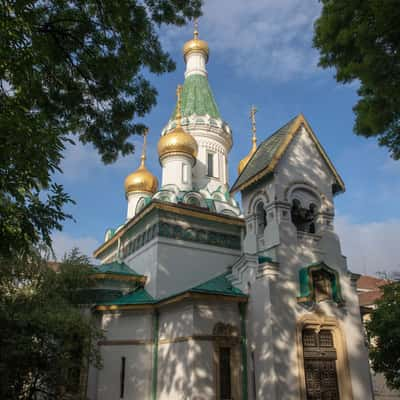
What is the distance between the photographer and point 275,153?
506 inches

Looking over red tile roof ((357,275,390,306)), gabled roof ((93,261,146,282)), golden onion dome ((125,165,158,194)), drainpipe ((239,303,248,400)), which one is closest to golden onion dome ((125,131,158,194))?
golden onion dome ((125,165,158,194))

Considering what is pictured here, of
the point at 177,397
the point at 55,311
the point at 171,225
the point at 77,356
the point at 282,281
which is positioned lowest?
the point at 177,397

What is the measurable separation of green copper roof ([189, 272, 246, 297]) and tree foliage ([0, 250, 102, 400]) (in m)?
3.02

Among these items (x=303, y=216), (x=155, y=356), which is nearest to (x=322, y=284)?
(x=303, y=216)

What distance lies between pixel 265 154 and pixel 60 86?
7.87 m

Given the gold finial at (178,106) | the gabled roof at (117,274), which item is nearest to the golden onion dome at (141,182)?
the gold finial at (178,106)

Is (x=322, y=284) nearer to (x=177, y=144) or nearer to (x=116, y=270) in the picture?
(x=116, y=270)

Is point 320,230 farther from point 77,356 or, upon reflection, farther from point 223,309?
point 77,356

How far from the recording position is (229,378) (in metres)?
11.1

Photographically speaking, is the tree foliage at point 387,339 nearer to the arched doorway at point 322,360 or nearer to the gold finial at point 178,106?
the arched doorway at point 322,360

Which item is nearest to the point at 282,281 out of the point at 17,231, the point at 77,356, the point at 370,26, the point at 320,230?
the point at 320,230

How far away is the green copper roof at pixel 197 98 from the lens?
72.3 feet

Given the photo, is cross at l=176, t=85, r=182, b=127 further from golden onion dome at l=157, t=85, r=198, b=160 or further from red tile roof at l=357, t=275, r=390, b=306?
red tile roof at l=357, t=275, r=390, b=306

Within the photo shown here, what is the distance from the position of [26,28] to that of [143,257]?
1128cm
